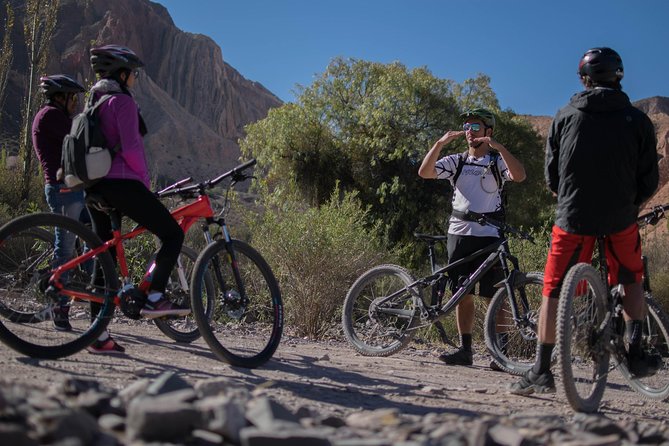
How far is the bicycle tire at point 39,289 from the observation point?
4438 millimetres

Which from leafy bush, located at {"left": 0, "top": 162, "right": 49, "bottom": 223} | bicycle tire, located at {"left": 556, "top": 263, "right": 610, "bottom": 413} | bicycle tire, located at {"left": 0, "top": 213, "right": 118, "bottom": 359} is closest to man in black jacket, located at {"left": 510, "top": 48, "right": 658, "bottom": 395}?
bicycle tire, located at {"left": 556, "top": 263, "right": 610, "bottom": 413}

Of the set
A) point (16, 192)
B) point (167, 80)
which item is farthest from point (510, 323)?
point (167, 80)

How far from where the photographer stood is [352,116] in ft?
76.7

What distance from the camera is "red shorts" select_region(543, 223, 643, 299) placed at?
445cm

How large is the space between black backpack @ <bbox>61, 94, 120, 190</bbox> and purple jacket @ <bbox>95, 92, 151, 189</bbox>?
4 centimetres

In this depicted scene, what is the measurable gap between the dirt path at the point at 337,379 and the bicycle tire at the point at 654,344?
0.09 metres

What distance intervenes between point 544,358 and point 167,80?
235 ft

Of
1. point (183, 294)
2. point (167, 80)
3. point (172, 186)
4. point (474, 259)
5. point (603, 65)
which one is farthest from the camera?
point (167, 80)

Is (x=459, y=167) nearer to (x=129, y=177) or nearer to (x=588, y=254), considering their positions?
(x=588, y=254)

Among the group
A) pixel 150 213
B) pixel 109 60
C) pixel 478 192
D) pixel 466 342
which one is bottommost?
pixel 466 342

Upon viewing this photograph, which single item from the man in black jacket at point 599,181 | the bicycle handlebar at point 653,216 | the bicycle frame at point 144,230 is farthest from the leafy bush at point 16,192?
the man in black jacket at point 599,181

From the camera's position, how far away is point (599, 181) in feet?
14.3

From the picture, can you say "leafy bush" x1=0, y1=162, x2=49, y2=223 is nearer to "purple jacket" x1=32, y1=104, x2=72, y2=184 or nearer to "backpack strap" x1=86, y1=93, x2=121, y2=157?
"purple jacket" x1=32, y1=104, x2=72, y2=184

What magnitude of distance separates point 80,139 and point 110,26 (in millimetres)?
63057
